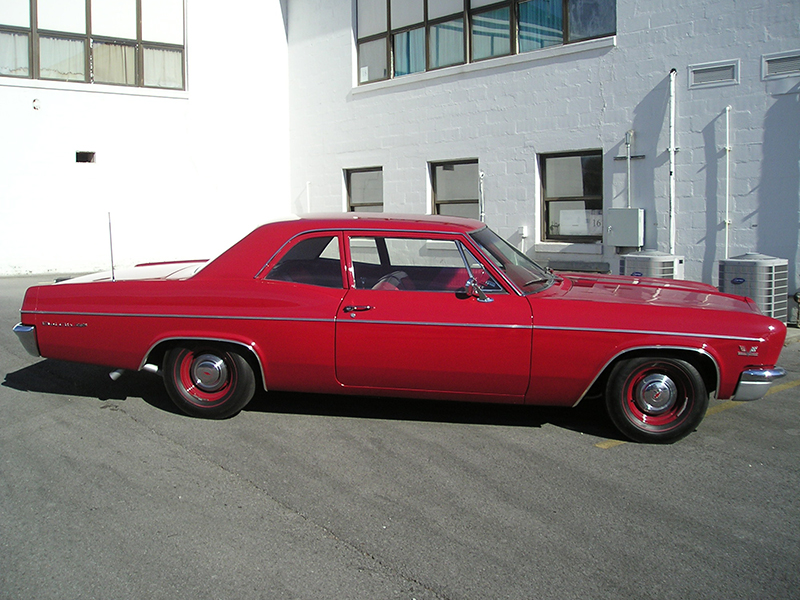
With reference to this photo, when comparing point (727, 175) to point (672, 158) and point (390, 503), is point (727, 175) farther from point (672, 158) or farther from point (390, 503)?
point (390, 503)

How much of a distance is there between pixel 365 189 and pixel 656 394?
10.1 meters

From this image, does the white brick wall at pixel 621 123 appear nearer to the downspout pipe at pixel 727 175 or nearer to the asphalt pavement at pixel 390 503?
the downspout pipe at pixel 727 175

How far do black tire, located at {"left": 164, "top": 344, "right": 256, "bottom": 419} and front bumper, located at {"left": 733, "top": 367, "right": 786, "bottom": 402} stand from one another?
11.1 ft

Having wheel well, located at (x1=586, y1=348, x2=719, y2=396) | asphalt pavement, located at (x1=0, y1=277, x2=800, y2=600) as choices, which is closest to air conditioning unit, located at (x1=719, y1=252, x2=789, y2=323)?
asphalt pavement, located at (x1=0, y1=277, x2=800, y2=600)

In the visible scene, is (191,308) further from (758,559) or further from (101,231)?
(101,231)

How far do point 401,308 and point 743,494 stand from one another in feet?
7.86

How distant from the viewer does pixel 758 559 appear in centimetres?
328

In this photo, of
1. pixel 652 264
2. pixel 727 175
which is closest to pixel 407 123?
pixel 652 264

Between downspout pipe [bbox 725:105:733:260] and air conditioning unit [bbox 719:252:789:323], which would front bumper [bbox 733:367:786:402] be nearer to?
air conditioning unit [bbox 719:252:789:323]

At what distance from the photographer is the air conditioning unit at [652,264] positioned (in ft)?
30.6

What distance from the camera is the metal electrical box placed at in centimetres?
1005

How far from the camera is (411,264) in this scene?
554 centimetres

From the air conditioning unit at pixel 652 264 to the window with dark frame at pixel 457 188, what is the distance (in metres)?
3.26

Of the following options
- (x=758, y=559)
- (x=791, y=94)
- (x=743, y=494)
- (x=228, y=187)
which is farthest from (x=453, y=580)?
(x=228, y=187)
